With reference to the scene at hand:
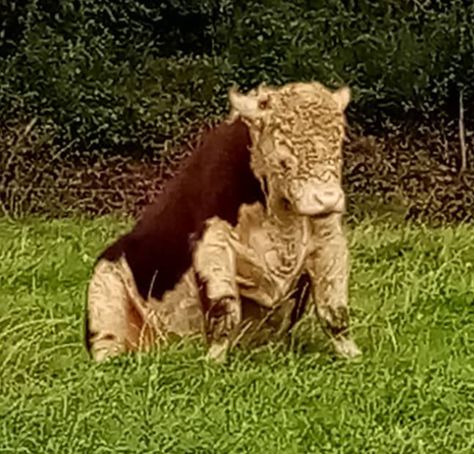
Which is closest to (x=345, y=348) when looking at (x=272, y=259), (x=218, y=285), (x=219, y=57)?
(x=272, y=259)

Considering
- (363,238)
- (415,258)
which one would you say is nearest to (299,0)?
(363,238)

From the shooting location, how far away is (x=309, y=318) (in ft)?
20.2

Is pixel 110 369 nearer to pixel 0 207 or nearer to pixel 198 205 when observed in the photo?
pixel 198 205

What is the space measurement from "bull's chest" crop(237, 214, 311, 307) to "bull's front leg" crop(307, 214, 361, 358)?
45 mm

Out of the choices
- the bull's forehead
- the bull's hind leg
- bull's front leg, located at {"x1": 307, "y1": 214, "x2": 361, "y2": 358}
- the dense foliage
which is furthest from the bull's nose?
the dense foliage

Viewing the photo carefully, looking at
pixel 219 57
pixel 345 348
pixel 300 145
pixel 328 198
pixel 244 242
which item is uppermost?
pixel 300 145

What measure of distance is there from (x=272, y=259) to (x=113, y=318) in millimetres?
609

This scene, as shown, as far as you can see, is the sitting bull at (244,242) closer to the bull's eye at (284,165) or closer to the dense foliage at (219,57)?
the bull's eye at (284,165)

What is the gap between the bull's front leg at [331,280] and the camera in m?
5.84

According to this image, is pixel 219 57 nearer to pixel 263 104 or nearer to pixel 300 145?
pixel 263 104

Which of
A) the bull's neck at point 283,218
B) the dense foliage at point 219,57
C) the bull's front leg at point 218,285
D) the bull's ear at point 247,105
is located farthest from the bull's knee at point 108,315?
the dense foliage at point 219,57

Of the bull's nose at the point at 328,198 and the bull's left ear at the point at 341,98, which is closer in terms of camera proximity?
the bull's nose at the point at 328,198

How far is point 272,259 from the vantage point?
579cm

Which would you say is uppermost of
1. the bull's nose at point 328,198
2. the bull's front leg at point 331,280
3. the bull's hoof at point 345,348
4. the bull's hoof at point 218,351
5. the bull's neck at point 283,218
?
the bull's nose at point 328,198
